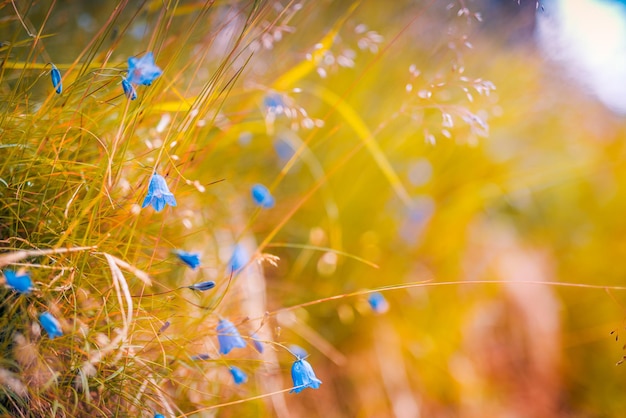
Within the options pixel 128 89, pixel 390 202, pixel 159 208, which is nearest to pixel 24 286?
pixel 159 208

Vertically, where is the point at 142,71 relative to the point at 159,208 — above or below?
above

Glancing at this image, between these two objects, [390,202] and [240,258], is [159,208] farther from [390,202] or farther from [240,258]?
[390,202]

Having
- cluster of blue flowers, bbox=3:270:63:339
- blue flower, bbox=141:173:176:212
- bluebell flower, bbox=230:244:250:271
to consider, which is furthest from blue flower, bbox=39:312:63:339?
bluebell flower, bbox=230:244:250:271

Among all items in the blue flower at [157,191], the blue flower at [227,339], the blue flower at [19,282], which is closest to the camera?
the blue flower at [19,282]

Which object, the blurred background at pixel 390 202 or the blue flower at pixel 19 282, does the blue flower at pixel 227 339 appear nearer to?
the blurred background at pixel 390 202

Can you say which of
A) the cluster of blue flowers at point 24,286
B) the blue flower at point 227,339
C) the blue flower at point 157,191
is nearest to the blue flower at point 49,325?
the cluster of blue flowers at point 24,286

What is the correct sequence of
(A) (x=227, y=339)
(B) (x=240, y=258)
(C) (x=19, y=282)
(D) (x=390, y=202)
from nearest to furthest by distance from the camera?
(C) (x=19, y=282) < (A) (x=227, y=339) < (B) (x=240, y=258) < (D) (x=390, y=202)

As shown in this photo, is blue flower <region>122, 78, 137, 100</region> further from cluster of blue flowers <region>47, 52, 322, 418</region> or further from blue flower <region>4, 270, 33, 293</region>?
blue flower <region>4, 270, 33, 293</region>
